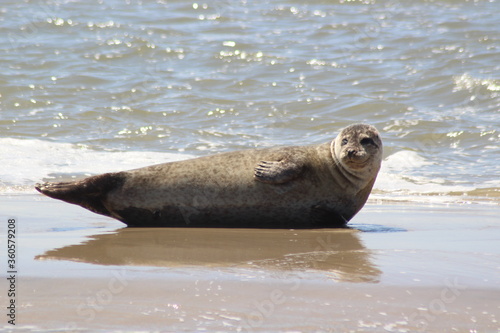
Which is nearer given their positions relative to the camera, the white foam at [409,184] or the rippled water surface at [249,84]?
the white foam at [409,184]

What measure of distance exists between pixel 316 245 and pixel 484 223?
1.67 metres

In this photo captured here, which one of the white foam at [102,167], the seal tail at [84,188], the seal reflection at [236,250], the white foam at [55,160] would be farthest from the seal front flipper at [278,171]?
the white foam at [55,160]

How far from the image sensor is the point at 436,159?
365 inches

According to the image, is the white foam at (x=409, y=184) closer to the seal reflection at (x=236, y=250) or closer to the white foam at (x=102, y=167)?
the white foam at (x=102, y=167)

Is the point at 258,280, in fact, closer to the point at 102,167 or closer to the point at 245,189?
the point at 245,189

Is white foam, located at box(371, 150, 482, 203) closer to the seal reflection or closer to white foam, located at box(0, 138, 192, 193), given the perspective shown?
white foam, located at box(0, 138, 192, 193)

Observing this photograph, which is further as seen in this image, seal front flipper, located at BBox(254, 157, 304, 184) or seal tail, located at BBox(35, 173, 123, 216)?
seal tail, located at BBox(35, 173, 123, 216)

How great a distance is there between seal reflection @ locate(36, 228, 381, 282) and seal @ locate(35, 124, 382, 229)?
0.24 meters

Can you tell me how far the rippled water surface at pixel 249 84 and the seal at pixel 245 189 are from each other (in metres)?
2.17

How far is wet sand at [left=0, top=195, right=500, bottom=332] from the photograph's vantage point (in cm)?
259

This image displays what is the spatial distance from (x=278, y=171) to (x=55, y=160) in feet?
15.6

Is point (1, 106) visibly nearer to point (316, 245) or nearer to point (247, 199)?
point (247, 199)

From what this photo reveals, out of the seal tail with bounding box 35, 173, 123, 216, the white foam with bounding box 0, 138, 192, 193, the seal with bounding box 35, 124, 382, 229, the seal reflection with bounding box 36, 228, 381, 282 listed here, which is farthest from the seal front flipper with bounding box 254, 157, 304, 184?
the white foam with bounding box 0, 138, 192, 193

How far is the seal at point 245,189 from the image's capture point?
5.18 metres
